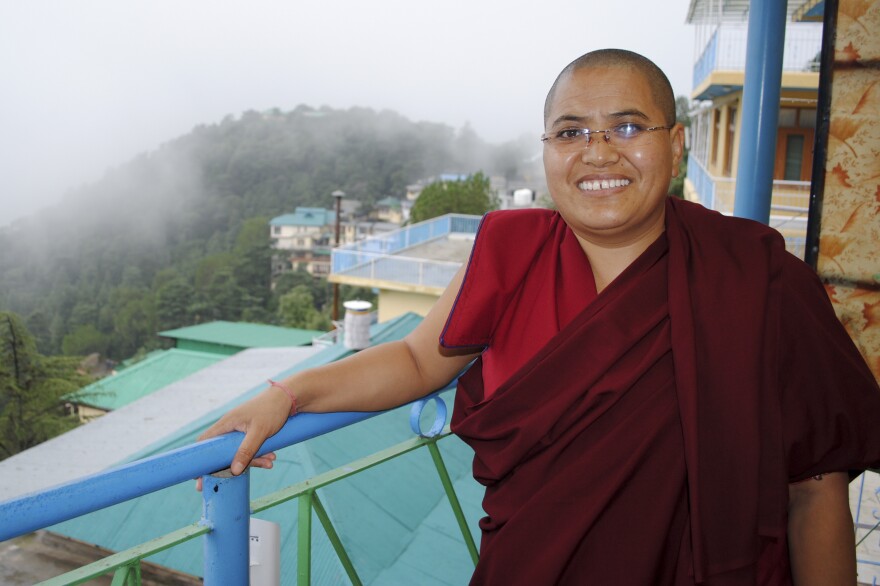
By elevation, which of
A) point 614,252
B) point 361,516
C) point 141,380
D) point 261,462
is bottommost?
point 141,380

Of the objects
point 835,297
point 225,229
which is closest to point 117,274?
point 225,229

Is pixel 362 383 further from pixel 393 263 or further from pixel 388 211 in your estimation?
pixel 388 211

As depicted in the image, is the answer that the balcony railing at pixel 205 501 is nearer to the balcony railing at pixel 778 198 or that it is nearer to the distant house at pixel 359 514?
the distant house at pixel 359 514

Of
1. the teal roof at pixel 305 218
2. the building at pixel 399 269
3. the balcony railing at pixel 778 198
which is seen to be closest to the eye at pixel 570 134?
the balcony railing at pixel 778 198

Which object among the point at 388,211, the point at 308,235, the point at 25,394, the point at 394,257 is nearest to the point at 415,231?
the point at 394,257

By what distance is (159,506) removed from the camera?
17.0ft

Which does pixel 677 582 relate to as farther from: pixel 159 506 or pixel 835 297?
pixel 159 506

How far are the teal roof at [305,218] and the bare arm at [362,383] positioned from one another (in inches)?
2601

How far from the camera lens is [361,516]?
4.63 metres

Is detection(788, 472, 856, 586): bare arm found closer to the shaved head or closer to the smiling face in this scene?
the smiling face

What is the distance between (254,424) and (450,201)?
3173 centimetres

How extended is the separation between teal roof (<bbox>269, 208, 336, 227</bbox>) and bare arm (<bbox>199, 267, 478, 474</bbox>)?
217 feet

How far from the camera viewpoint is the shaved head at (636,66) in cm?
125

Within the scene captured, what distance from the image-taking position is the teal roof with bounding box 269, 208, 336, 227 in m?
66.9
